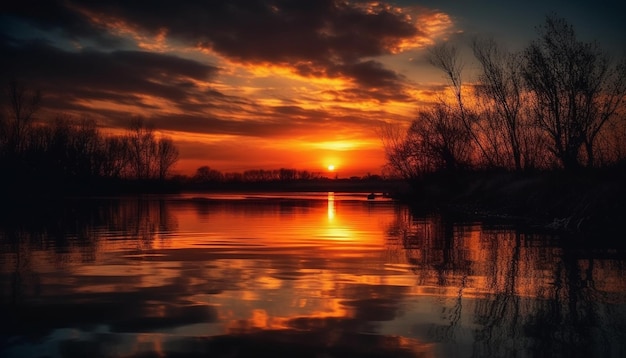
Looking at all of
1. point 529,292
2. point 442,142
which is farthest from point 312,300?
point 442,142

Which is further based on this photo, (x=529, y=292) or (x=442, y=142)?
(x=442, y=142)

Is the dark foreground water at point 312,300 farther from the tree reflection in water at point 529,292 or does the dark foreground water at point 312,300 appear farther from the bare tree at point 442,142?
the bare tree at point 442,142

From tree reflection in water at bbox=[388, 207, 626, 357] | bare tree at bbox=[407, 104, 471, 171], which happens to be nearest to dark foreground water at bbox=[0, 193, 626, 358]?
tree reflection in water at bbox=[388, 207, 626, 357]

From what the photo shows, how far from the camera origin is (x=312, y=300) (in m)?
8.70

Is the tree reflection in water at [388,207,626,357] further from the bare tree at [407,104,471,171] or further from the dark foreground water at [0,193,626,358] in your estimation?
the bare tree at [407,104,471,171]

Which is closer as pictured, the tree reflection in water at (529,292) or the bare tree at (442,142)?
the tree reflection in water at (529,292)

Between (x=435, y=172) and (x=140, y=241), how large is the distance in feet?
146

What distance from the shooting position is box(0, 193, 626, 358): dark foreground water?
244 inches

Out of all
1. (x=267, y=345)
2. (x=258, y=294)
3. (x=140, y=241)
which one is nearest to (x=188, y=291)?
(x=258, y=294)

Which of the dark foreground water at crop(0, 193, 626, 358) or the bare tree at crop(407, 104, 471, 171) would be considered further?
the bare tree at crop(407, 104, 471, 171)

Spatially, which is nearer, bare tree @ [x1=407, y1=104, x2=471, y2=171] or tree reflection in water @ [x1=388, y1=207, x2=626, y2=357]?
tree reflection in water @ [x1=388, y1=207, x2=626, y2=357]

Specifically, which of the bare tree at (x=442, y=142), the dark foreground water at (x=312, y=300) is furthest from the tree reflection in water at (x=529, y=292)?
the bare tree at (x=442, y=142)

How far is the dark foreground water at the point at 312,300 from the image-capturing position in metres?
6.21

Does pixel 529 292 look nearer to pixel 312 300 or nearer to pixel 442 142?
pixel 312 300
